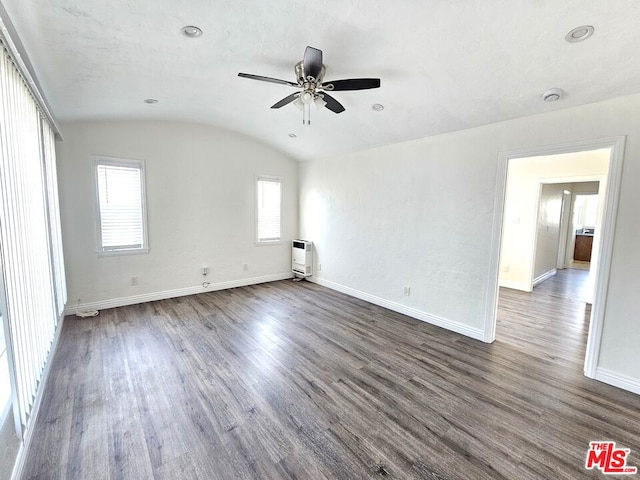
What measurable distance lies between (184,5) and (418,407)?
347 cm

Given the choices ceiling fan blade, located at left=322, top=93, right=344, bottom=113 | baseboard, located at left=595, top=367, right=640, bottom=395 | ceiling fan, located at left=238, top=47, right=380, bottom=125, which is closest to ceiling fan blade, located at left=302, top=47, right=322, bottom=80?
ceiling fan, located at left=238, top=47, right=380, bottom=125

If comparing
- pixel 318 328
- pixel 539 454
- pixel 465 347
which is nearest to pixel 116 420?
pixel 318 328

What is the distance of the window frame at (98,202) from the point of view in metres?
4.10

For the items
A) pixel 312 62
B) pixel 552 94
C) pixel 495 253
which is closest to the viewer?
pixel 312 62

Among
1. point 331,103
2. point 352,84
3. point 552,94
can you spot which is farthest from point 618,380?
point 331,103

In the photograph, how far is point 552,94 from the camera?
254 cm

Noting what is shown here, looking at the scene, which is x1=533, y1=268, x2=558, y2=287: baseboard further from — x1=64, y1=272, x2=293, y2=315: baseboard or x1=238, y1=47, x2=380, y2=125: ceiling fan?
x1=238, y1=47, x2=380, y2=125: ceiling fan

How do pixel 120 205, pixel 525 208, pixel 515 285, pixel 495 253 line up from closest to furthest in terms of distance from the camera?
pixel 495 253
pixel 120 205
pixel 525 208
pixel 515 285

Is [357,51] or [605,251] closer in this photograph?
[357,51]

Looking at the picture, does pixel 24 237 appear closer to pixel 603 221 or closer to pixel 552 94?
pixel 552 94

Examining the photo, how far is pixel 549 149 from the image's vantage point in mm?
2857

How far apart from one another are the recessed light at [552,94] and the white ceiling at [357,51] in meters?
0.05

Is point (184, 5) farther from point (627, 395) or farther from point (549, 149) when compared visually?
point (627, 395)

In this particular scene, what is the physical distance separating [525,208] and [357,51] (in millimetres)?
4829
